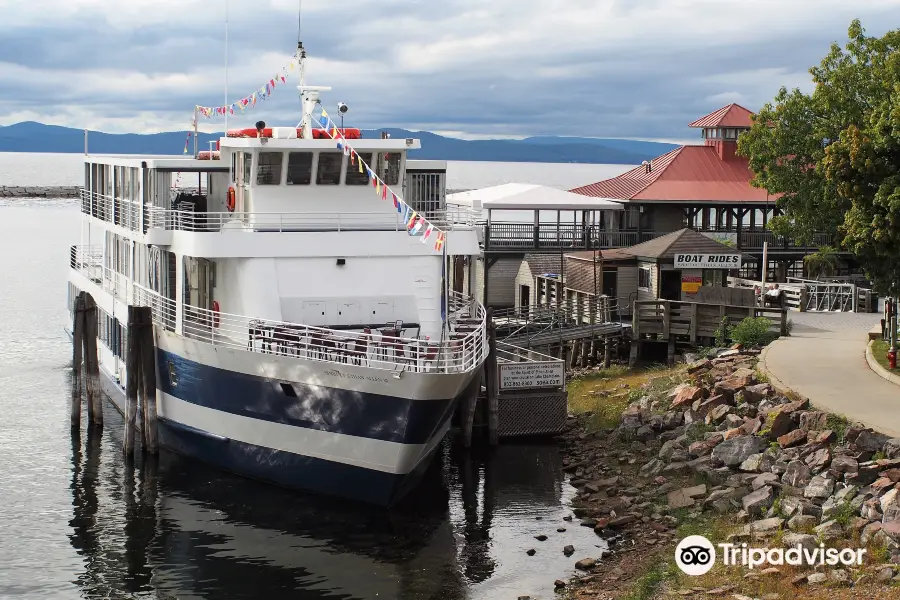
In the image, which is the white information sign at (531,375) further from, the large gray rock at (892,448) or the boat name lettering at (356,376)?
the large gray rock at (892,448)

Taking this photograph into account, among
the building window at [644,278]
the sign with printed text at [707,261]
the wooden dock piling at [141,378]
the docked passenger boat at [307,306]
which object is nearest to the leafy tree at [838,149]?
the sign with printed text at [707,261]

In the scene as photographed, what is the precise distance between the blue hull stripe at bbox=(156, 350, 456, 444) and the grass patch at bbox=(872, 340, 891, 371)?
11247 millimetres

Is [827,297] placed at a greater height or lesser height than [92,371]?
greater

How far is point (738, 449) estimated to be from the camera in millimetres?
24828

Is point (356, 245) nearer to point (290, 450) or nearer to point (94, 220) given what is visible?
point (290, 450)

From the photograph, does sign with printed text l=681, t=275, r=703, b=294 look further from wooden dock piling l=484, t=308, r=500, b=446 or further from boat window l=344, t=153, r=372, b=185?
boat window l=344, t=153, r=372, b=185

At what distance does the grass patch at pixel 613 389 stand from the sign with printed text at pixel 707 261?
14.8 feet

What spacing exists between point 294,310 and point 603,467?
778 centimetres

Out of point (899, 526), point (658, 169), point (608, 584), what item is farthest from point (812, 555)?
point (658, 169)

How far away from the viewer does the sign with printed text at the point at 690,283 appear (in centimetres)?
4006

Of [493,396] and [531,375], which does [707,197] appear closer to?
[531,375]

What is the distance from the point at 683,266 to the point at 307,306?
656 inches

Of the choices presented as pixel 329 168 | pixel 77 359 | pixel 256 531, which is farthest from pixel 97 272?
pixel 256 531

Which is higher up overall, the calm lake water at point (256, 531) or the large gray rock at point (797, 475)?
the large gray rock at point (797, 475)
